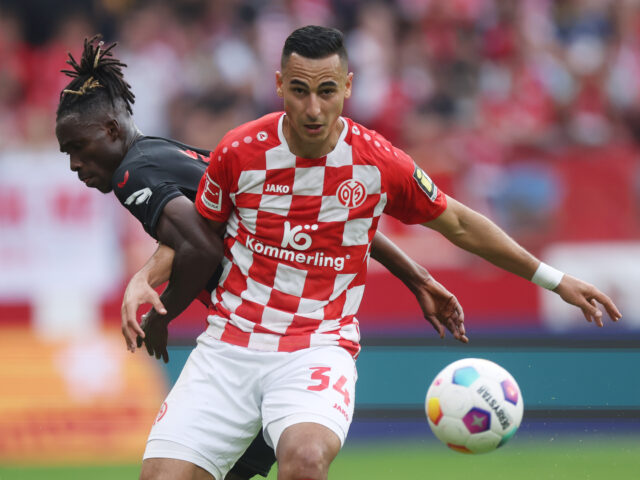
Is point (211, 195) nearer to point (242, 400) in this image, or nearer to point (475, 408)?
point (242, 400)

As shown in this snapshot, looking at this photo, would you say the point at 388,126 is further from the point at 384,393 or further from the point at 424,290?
the point at 424,290

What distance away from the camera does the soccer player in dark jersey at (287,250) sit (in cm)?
430

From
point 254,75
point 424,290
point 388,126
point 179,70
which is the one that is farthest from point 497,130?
point 424,290

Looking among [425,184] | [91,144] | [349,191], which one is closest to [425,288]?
→ [425,184]

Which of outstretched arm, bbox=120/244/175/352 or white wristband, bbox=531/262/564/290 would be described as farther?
white wristband, bbox=531/262/564/290

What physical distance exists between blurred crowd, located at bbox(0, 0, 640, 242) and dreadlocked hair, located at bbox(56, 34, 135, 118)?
5.06 metres

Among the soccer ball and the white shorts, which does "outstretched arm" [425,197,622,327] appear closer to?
the soccer ball

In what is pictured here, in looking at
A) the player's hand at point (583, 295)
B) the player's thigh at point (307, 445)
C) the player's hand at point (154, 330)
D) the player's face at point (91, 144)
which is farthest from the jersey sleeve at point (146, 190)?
the player's hand at point (583, 295)

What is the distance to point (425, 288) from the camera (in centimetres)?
515

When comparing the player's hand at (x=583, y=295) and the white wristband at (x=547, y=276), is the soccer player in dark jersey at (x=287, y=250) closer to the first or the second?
the white wristband at (x=547, y=276)

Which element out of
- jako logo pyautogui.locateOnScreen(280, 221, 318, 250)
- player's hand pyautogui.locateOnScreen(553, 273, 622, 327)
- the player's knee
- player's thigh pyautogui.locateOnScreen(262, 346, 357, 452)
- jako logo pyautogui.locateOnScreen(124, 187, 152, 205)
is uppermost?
jako logo pyautogui.locateOnScreen(124, 187, 152, 205)

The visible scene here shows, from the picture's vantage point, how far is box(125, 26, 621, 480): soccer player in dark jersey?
4301mm

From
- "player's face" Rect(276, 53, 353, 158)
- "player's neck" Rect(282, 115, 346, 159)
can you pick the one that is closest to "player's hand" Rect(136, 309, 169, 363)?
"player's neck" Rect(282, 115, 346, 159)

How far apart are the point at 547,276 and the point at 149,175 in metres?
1.88
